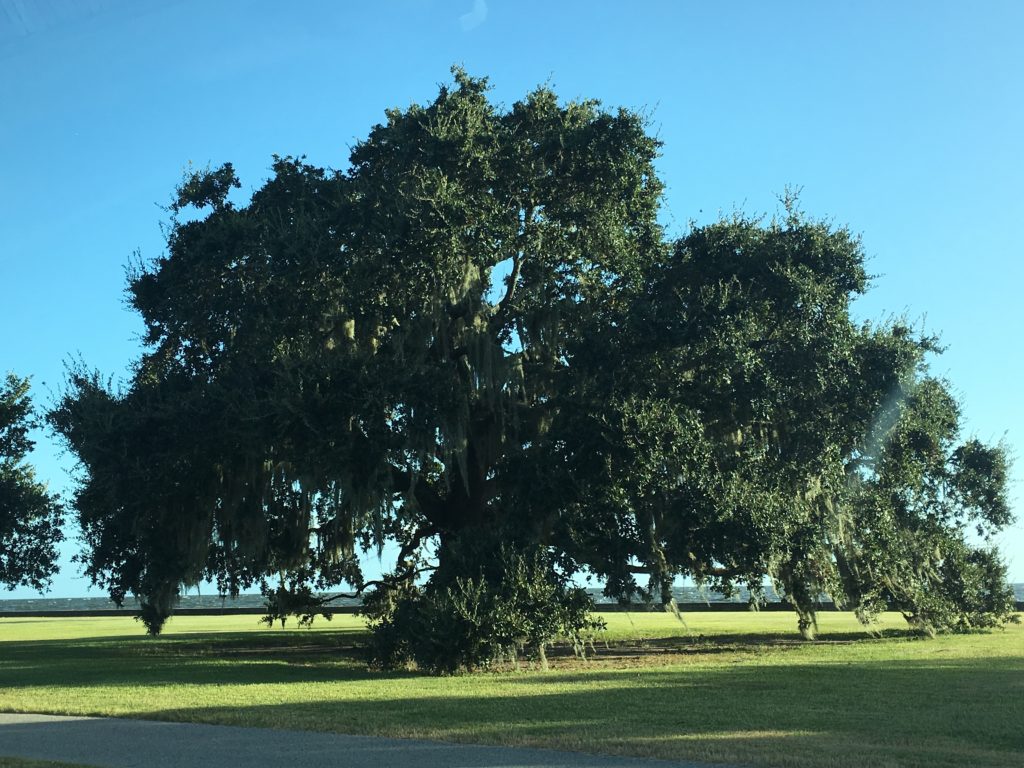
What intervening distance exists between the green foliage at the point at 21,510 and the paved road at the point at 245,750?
21.3 metres

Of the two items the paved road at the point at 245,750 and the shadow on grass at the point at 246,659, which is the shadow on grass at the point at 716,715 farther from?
the shadow on grass at the point at 246,659

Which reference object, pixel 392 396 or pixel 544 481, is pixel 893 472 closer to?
pixel 544 481

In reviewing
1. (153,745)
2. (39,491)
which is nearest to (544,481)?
(153,745)

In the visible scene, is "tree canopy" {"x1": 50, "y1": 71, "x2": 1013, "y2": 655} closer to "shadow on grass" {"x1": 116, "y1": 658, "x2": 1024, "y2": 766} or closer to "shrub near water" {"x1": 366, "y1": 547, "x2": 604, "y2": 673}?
"shrub near water" {"x1": 366, "y1": 547, "x2": 604, "y2": 673}

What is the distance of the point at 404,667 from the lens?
18.5m

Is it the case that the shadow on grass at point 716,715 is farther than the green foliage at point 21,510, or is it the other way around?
the green foliage at point 21,510

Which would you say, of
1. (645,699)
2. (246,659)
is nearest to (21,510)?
(246,659)

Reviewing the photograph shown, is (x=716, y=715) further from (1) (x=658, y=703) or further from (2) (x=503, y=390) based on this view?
(2) (x=503, y=390)

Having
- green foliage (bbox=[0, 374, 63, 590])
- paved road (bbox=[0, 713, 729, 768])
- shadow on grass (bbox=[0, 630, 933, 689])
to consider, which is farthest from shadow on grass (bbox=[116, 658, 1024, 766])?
green foliage (bbox=[0, 374, 63, 590])

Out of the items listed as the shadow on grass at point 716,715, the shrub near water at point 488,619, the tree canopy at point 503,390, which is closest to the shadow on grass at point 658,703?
the shadow on grass at point 716,715

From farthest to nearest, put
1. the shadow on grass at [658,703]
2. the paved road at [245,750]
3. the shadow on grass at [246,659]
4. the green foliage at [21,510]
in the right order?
the green foliage at [21,510]
the shadow on grass at [246,659]
the shadow on grass at [658,703]
the paved road at [245,750]

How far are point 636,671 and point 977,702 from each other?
6.76 metres

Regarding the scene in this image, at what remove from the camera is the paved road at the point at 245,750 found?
8.13m

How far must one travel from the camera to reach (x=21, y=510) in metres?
29.3
